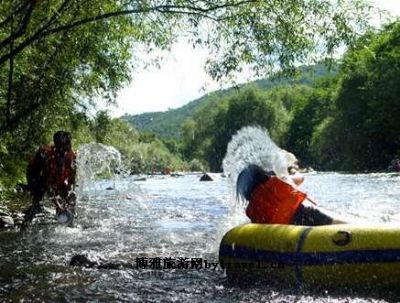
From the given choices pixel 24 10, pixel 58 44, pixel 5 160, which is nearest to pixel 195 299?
pixel 24 10

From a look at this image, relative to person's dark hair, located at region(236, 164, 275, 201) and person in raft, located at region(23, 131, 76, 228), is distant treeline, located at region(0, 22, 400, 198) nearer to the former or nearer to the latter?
person in raft, located at region(23, 131, 76, 228)

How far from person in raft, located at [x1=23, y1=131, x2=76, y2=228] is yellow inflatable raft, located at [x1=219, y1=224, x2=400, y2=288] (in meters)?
5.27

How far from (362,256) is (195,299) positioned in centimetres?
166

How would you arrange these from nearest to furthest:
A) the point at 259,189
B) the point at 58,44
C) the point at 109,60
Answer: the point at 259,189
the point at 58,44
the point at 109,60

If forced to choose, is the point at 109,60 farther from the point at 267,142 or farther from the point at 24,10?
the point at 267,142

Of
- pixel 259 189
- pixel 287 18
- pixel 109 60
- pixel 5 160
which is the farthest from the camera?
pixel 5 160

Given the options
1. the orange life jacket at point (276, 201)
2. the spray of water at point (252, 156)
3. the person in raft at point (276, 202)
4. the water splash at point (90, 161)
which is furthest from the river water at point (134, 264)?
the water splash at point (90, 161)

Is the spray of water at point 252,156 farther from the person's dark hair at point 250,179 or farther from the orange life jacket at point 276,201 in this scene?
the orange life jacket at point 276,201

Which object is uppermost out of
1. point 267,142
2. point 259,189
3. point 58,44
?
point 58,44

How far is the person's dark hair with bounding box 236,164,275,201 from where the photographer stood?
22.2 feet

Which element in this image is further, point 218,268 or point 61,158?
point 61,158

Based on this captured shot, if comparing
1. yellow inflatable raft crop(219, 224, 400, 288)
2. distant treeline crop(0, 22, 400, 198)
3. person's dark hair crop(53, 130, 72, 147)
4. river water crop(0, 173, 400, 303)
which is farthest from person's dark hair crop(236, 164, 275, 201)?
person's dark hair crop(53, 130, 72, 147)

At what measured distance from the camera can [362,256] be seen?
5180mm

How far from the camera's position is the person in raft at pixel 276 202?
6457 mm
